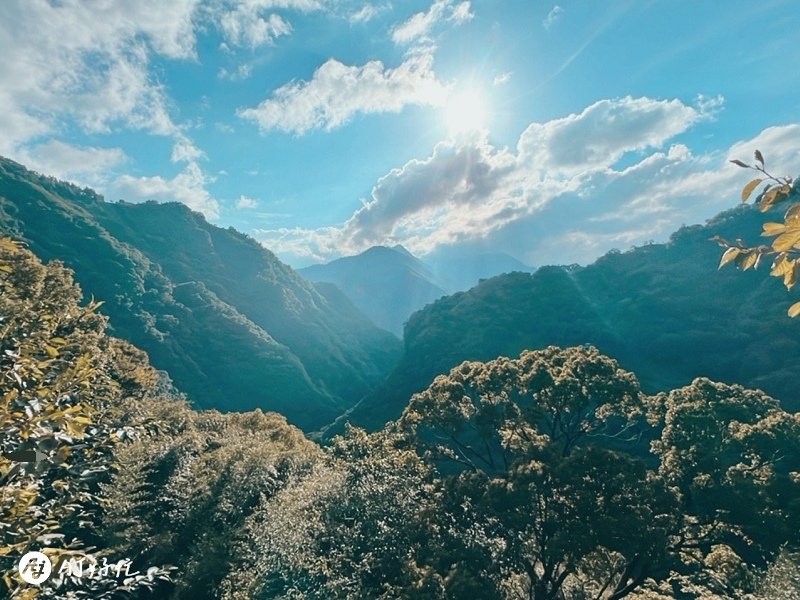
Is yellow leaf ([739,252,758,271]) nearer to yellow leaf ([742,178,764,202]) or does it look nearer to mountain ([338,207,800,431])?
yellow leaf ([742,178,764,202])

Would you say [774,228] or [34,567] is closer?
[774,228]

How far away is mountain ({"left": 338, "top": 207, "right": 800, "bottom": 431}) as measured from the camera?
99.2 meters

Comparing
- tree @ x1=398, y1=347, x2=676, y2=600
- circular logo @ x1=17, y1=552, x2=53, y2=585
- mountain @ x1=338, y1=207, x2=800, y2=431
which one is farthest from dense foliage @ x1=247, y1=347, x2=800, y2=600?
mountain @ x1=338, y1=207, x2=800, y2=431

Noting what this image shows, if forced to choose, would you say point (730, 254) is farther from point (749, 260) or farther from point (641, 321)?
point (641, 321)

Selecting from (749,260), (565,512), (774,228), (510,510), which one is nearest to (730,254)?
(749,260)

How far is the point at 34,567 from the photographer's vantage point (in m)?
4.32

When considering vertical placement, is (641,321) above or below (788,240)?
above

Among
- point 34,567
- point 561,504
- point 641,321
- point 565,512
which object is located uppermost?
point 641,321

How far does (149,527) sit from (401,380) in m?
110

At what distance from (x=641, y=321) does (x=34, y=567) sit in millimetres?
144934

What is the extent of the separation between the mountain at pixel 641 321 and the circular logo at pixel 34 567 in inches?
3910

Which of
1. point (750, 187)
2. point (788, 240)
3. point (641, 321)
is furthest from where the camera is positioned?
point (641, 321)

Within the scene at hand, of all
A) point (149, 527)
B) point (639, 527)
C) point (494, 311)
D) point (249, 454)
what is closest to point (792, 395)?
point (494, 311)

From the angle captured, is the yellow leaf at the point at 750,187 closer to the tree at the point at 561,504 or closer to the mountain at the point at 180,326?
the tree at the point at 561,504
